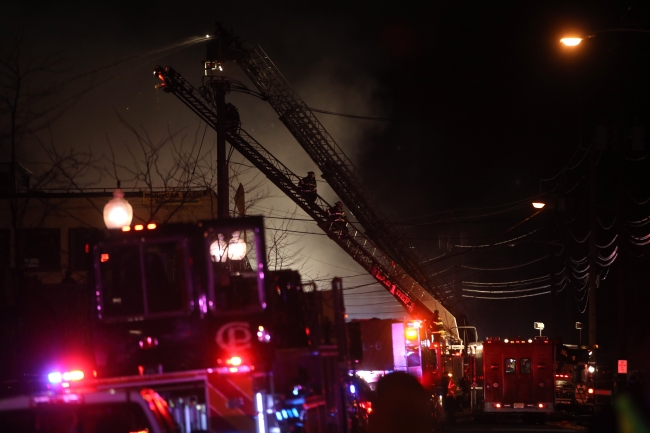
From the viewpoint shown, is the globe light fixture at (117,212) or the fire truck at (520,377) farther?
the fire truck at (520,377)

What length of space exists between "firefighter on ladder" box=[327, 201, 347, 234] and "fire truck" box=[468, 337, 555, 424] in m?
6.88

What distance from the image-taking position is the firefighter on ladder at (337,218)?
85.0ft

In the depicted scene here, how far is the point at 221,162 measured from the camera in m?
17.5

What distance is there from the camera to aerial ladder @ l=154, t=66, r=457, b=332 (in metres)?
21.6

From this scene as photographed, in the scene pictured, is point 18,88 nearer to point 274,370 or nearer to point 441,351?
point 274,370

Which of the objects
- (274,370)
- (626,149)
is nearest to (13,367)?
(274,370)

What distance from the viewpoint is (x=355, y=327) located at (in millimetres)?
12211

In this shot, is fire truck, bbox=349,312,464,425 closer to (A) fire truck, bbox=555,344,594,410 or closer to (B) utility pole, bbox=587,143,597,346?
(B) utility pole, bbox=587,143,597,346

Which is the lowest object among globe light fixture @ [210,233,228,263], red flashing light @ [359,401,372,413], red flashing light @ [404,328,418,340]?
red flashing light @ [359,401,372,413]

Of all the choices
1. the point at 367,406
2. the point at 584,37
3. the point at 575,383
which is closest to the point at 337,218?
the point at 367,406

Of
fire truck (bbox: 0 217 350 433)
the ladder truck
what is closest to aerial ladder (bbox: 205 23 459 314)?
the ladder truck

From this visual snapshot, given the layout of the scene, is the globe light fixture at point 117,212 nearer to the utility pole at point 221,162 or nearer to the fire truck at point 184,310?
the fire truck at point 184,310

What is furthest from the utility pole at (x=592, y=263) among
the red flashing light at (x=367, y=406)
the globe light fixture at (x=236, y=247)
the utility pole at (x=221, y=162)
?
the globe light fixture at (x=236, y=247)

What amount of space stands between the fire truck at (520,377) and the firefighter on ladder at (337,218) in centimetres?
688
